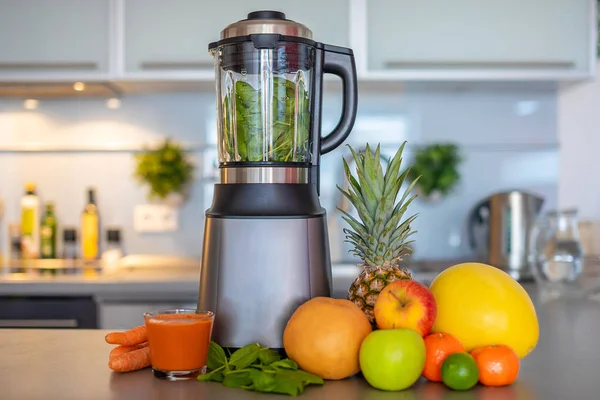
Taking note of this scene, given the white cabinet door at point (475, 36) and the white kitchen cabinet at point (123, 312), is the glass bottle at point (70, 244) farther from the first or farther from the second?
the white cabinet door at point (475, 36)

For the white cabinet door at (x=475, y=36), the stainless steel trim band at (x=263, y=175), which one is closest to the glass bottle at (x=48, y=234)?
the white cabinet door at (x=475, y=36)

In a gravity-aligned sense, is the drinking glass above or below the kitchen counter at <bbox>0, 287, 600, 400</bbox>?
above

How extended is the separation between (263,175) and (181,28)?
165 cm

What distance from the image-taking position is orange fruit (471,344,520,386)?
2.62 ft

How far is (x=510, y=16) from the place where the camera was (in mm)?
2453

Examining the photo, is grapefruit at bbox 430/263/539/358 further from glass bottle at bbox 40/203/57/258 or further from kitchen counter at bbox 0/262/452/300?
glass bottle at bbox 40/203/57/258

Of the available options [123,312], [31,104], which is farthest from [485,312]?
[31,104]

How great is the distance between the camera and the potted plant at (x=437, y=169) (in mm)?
2582

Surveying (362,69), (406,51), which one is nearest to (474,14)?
(406,51)

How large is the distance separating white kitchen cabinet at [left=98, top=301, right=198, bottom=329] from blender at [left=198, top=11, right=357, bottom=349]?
4.14 feet

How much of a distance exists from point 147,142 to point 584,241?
1.68 meters

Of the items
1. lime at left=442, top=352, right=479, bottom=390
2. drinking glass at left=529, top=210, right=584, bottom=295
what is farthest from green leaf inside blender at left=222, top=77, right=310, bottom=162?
drinking glass at left=529, top=210, right=584, bottom=295

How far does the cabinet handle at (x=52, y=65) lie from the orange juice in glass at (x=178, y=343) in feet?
5.92

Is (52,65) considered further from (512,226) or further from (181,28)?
(512,226)
